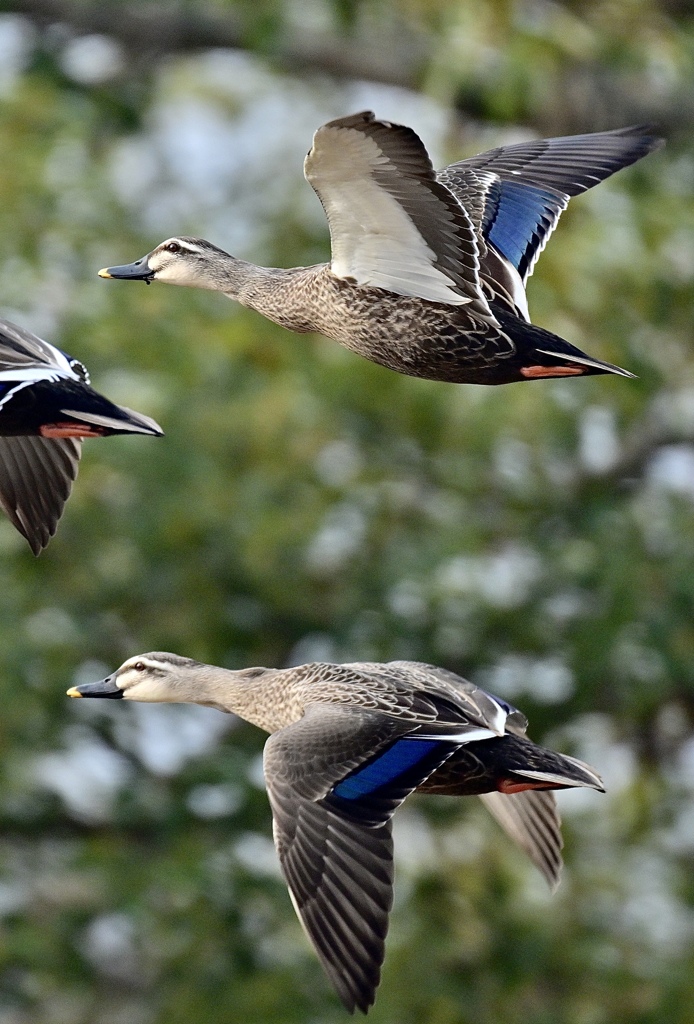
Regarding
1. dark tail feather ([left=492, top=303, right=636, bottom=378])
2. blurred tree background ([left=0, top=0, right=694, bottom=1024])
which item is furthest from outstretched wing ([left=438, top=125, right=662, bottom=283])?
blurred tree background ([left=0, top=0, right=694, bottom=1024])

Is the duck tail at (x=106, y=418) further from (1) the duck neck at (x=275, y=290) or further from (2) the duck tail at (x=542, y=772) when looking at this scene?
(2) the duck tail at (x=542, y=772)

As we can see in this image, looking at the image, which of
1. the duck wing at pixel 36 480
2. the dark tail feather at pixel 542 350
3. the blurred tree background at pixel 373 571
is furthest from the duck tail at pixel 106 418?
the blurred tree background at pixel 373 571

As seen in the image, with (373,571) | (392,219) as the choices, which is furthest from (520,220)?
(373,571)

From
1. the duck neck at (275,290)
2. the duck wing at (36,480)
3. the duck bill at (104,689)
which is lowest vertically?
the duck bill at (104,689)

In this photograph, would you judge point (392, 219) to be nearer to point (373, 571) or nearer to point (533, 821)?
point (533, 821)

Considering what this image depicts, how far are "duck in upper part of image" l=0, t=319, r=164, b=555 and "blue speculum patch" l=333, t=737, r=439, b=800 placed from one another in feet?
3.05

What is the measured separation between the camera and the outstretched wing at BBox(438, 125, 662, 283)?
6.15 metres

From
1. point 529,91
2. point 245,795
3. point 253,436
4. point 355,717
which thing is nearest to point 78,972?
point 245,795

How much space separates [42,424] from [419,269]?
103 cm

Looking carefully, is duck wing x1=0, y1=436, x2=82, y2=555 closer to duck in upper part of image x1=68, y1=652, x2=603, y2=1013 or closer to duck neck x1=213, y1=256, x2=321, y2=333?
duck in upper part of image x1=68, y1=652, x2=603, y2=1013

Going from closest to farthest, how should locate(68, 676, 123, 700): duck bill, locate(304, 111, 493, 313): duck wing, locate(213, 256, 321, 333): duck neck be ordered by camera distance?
1. locate(304, 111, 493, 313): duck wing
2. locate(213, 256, 321, 333): duck neck
3. locate(68, 676, 123, 700): duck bill

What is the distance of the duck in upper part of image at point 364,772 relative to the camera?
4.36 meters

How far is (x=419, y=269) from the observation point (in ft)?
17.2

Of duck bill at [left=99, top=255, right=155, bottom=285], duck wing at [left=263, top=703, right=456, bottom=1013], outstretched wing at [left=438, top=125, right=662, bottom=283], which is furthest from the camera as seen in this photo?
duck bill at [left=99, top=255, right=155, bottom=285]
